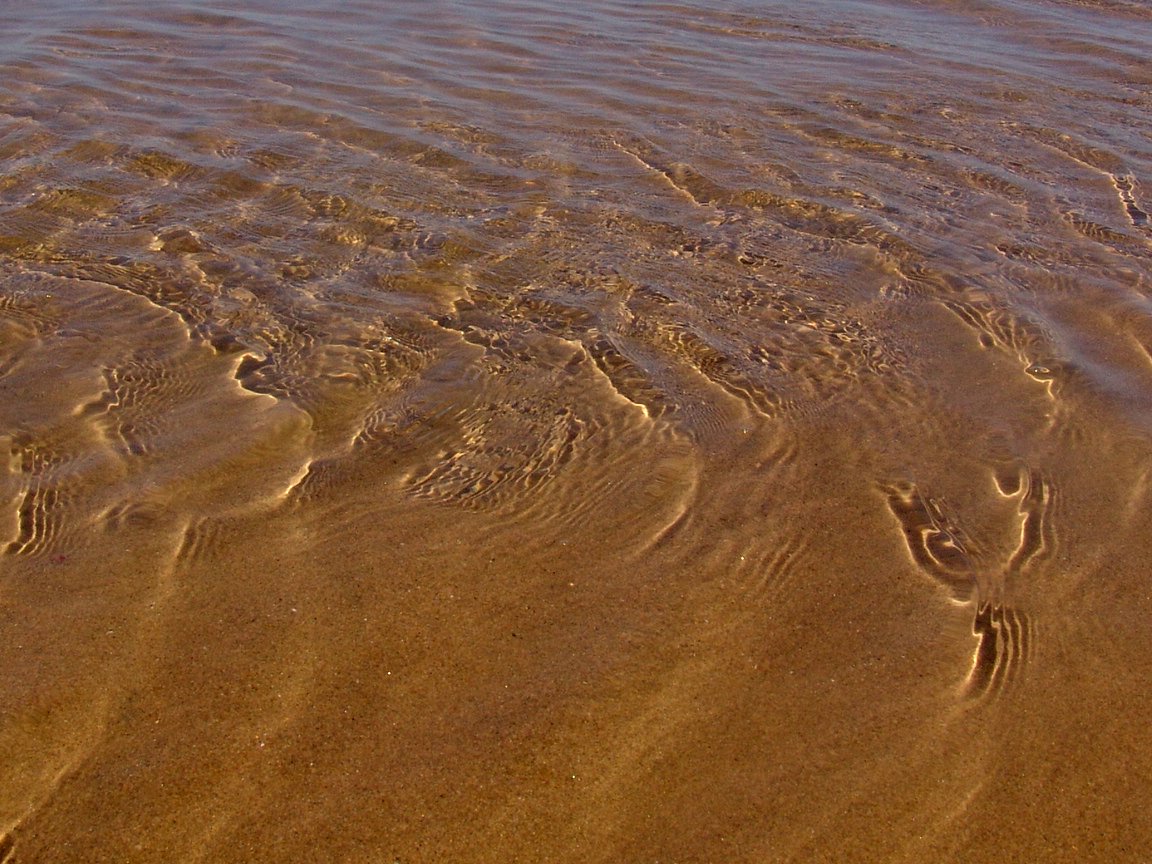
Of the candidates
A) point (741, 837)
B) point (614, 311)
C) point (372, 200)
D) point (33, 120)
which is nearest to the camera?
point (741, 837)

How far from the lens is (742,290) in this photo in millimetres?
4578

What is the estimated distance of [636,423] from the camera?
3.57 m

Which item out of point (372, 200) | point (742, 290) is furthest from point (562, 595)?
point (372, 200)

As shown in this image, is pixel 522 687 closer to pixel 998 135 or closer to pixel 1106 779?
pixel 1106 779

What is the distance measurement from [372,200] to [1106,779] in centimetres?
429

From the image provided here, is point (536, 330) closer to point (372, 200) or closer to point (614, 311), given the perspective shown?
point (614, 311)

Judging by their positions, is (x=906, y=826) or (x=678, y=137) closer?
(x=906, y=826)

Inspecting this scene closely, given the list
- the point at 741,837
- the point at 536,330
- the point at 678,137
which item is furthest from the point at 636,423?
the point at 678,137

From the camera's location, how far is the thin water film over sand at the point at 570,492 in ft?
7.43

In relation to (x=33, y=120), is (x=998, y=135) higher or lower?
higher

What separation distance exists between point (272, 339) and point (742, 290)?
2023 mm

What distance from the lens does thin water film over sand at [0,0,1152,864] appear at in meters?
2.27

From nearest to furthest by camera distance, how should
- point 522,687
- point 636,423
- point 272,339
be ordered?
point 522,687 → point 636,423 → point 272,339

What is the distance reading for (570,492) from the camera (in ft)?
10.5
